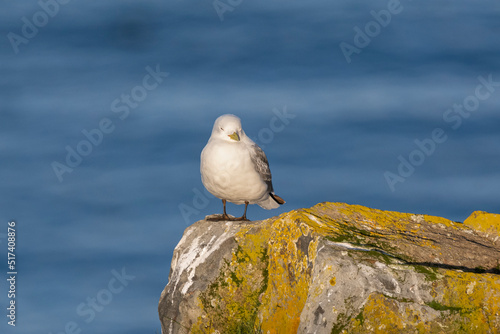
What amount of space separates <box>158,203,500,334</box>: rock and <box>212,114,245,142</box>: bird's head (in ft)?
3.88

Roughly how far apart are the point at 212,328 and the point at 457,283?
2.98 metres

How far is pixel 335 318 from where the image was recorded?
7.31 m

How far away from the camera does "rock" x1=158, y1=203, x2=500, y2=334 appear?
23.9 feet

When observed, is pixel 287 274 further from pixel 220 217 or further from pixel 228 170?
pixel 220 217

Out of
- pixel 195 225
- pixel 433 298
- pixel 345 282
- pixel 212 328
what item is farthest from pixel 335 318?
pixel 195 225

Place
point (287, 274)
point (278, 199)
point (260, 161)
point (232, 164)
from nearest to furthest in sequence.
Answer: point (287, 274)
point (232, 164)
point (260, 161)
point (278, 199)

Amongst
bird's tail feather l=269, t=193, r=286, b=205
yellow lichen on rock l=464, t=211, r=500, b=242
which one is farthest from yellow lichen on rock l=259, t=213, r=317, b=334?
yellow lichen on rock l=464, t=211, r=500, b=242

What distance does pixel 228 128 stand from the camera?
10.1 metres

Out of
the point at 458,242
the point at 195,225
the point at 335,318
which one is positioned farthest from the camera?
the point at 195,225

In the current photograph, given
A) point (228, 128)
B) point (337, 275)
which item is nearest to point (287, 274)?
point (337, 275)

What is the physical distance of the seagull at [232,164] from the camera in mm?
10070

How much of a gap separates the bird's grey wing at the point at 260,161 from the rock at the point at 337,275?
41.8 inches

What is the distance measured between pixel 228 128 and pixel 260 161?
2.28 feet

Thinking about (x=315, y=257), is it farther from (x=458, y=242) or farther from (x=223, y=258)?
(x=458, y=242)
